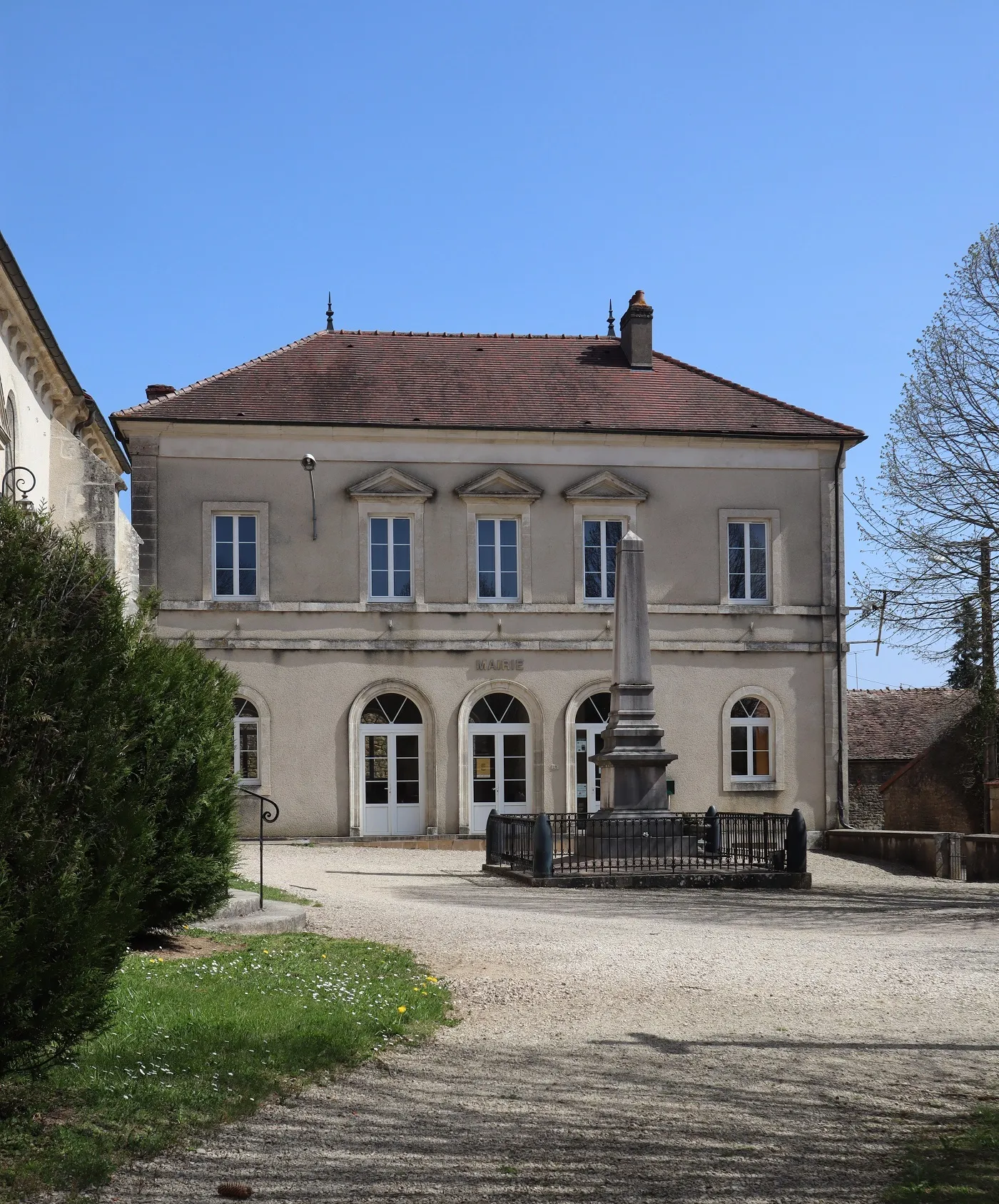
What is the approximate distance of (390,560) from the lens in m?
26.2

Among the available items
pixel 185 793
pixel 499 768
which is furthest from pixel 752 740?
pixel 185 793

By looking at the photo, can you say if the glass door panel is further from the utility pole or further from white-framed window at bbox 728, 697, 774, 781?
the utility pole

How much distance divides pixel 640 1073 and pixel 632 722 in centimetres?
1309

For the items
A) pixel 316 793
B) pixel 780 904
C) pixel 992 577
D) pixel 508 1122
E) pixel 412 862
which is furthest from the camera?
pixel 316 793

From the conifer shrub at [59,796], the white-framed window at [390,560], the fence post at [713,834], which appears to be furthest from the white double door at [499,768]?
the conifer shrub at [59,796]

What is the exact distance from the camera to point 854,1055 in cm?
705

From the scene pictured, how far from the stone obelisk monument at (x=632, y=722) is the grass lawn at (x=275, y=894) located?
557cm

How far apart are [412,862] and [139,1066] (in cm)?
1551

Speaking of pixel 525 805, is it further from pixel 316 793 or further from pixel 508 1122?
pixel 508 1122

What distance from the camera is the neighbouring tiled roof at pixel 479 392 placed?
1041 inches

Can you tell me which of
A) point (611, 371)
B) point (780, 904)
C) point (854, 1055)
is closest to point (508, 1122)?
point (854, 1055)

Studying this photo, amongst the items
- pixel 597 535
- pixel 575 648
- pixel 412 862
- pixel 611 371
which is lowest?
pixel 412 862

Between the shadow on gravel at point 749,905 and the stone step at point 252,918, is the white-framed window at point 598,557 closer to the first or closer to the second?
the shadow on gravel at point 749,905

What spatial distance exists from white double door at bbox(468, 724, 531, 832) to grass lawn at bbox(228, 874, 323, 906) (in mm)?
10949
